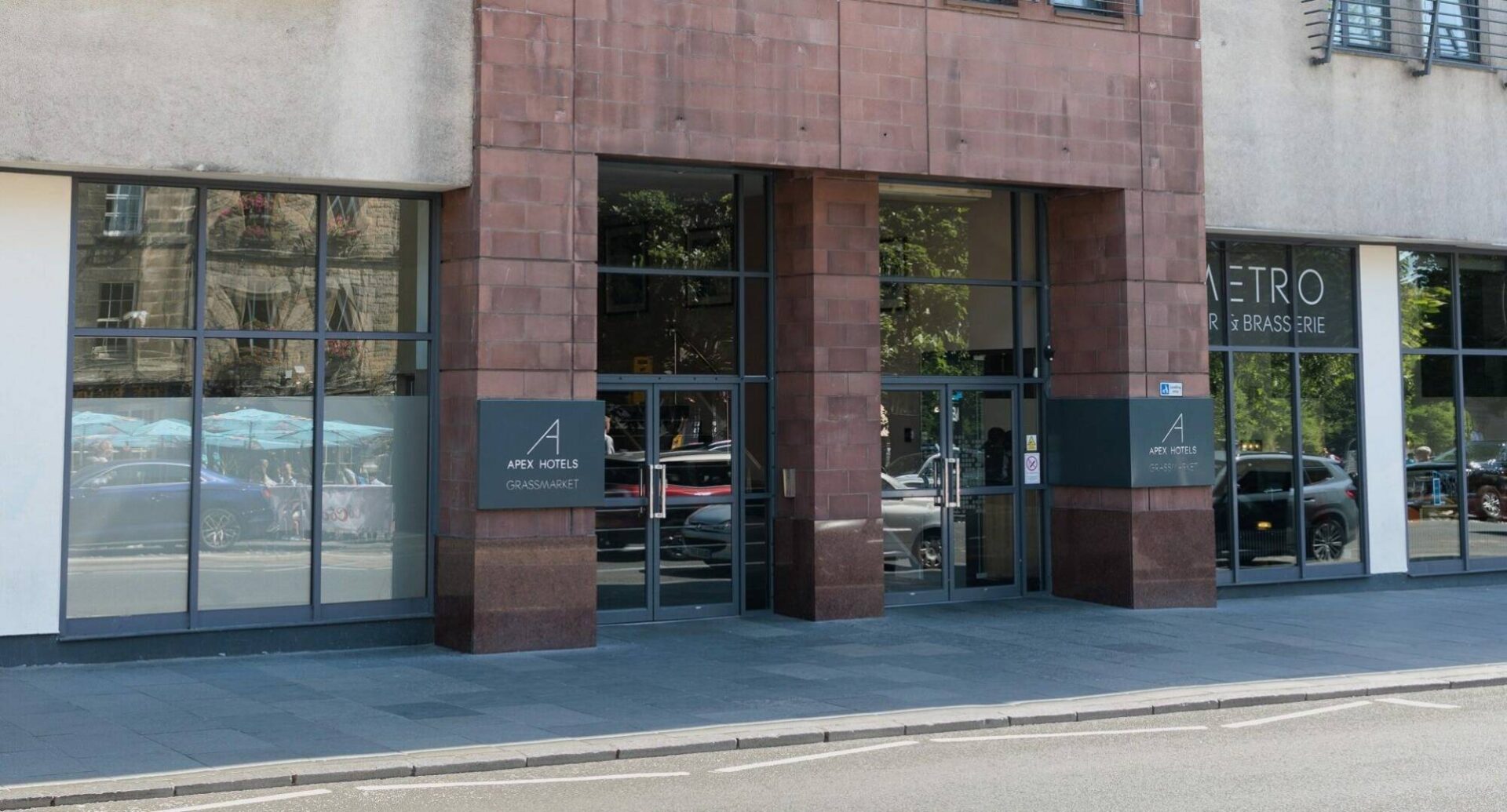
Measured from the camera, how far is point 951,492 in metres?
17.2

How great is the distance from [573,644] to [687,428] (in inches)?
114

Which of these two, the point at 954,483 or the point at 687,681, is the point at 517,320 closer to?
the point at 687,681

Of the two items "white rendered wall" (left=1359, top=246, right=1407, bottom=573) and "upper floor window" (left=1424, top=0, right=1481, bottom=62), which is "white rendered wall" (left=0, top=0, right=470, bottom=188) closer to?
"white rendered wall" (left=1359, top=246, right=1407, bottom=573)

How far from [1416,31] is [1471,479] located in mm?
5607

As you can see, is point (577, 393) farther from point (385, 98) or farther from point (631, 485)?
point (385, 98)

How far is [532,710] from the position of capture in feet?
36.3

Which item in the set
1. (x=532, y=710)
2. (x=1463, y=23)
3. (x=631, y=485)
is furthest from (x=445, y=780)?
(x=1463, y=23)

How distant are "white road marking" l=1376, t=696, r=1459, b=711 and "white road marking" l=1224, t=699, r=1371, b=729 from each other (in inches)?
5.7

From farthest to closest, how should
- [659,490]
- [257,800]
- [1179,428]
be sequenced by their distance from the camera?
[1179,428]
[659,490]
[257,800]

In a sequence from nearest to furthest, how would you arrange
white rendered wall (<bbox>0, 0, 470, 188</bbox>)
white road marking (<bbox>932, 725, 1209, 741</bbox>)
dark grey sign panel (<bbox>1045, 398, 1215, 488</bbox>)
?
white road marking (<bbox>932, 725, 1209, 741</bbox>)
white rendered wall (<bbox>0, 0, 470, 188</bbox>)
dark grey sign panel (<bbox>1045, 398, 1215, 488</bbox>)

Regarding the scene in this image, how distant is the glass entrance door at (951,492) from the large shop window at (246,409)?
5.17m

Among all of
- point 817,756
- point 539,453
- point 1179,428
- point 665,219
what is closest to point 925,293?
point 1179,428

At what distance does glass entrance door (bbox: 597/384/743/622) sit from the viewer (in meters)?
15.6

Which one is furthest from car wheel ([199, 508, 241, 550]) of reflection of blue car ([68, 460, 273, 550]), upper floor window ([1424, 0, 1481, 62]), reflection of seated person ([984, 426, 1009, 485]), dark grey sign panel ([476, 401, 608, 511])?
upper floor window ([1424, 0, 1481, 62])
